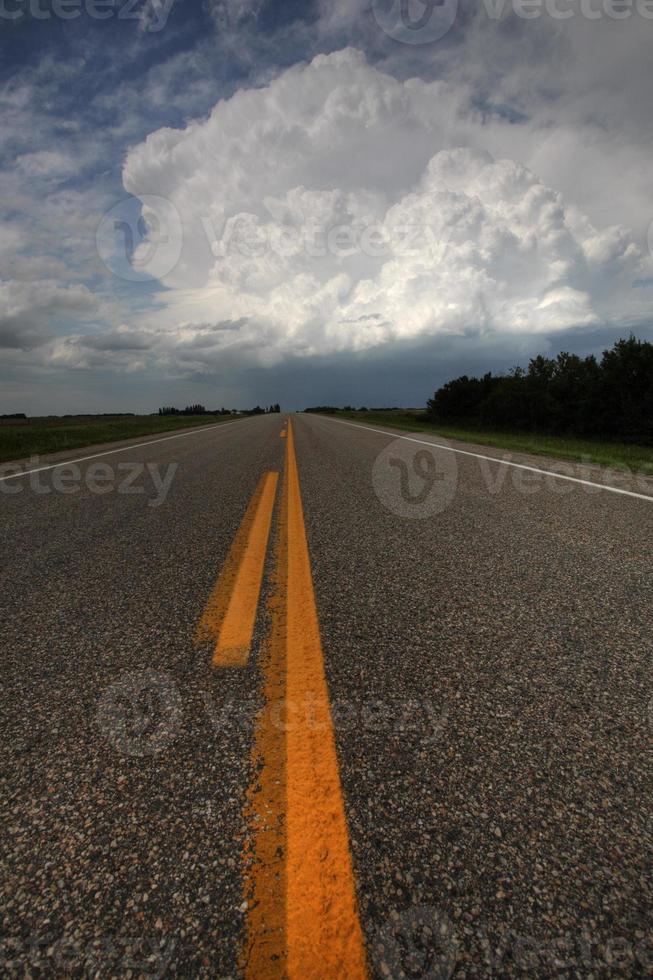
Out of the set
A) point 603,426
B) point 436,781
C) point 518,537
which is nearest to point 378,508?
point 518,537

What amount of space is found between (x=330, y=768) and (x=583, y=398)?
1474 inches

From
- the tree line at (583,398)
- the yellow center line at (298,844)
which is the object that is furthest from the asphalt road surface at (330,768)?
the tree line at (583,398)

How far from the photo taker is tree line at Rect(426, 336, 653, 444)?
29.0m

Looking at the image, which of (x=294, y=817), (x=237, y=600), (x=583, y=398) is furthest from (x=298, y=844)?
(x=583, y=398)

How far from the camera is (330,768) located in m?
1.48

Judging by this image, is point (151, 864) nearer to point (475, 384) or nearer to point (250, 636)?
point (250, 636)

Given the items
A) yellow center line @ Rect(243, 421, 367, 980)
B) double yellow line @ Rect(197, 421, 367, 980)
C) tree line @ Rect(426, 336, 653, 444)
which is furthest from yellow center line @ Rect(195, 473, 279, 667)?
tree line @ Rect(426, 336, 653, 444)

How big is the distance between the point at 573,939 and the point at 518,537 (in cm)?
335

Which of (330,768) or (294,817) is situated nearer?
(294,817)

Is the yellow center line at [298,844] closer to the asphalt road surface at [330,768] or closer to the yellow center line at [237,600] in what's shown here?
the asphalt road surface at [330,768]

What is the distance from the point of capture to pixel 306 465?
9.30 metres

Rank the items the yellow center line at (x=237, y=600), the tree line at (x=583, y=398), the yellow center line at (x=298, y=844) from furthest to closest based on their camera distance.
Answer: the tree line at (x=583, y=398), the yellow center line at (x=237, y=600), the yellow center line at (x=298, y=844)

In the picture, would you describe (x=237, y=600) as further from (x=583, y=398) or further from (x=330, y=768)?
(x=583, y=398)

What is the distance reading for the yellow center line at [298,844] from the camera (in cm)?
99
